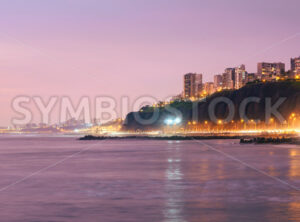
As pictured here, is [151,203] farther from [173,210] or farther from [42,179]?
[42,179]

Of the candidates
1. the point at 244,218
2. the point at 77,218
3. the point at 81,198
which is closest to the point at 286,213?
the point at 244,218

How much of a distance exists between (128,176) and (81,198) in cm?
1078

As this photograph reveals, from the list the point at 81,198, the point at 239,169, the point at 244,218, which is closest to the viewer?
the point at 244,218

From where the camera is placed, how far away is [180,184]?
1064 inches

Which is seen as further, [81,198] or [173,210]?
[81,198]

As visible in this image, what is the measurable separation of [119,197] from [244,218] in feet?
22.9

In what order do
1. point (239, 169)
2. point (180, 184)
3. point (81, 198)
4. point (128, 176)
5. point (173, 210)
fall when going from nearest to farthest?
point (173, 210), point (81, 198), point (180, 184), point (128, 176), point (239, 169)

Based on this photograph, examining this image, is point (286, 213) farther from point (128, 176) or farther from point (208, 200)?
point (128, 176)

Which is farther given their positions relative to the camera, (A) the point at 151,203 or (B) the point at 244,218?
(A) the point at 151,203

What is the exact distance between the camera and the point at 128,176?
3166 cm

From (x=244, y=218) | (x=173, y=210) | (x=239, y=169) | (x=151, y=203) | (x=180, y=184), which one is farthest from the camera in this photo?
(x=239, y=169)

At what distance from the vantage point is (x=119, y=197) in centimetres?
2139

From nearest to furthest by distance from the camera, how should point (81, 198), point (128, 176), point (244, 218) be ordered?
point (244, 218) → point (81, 198) → point (128, 176)

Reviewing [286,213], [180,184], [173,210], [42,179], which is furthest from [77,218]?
[42,179]
